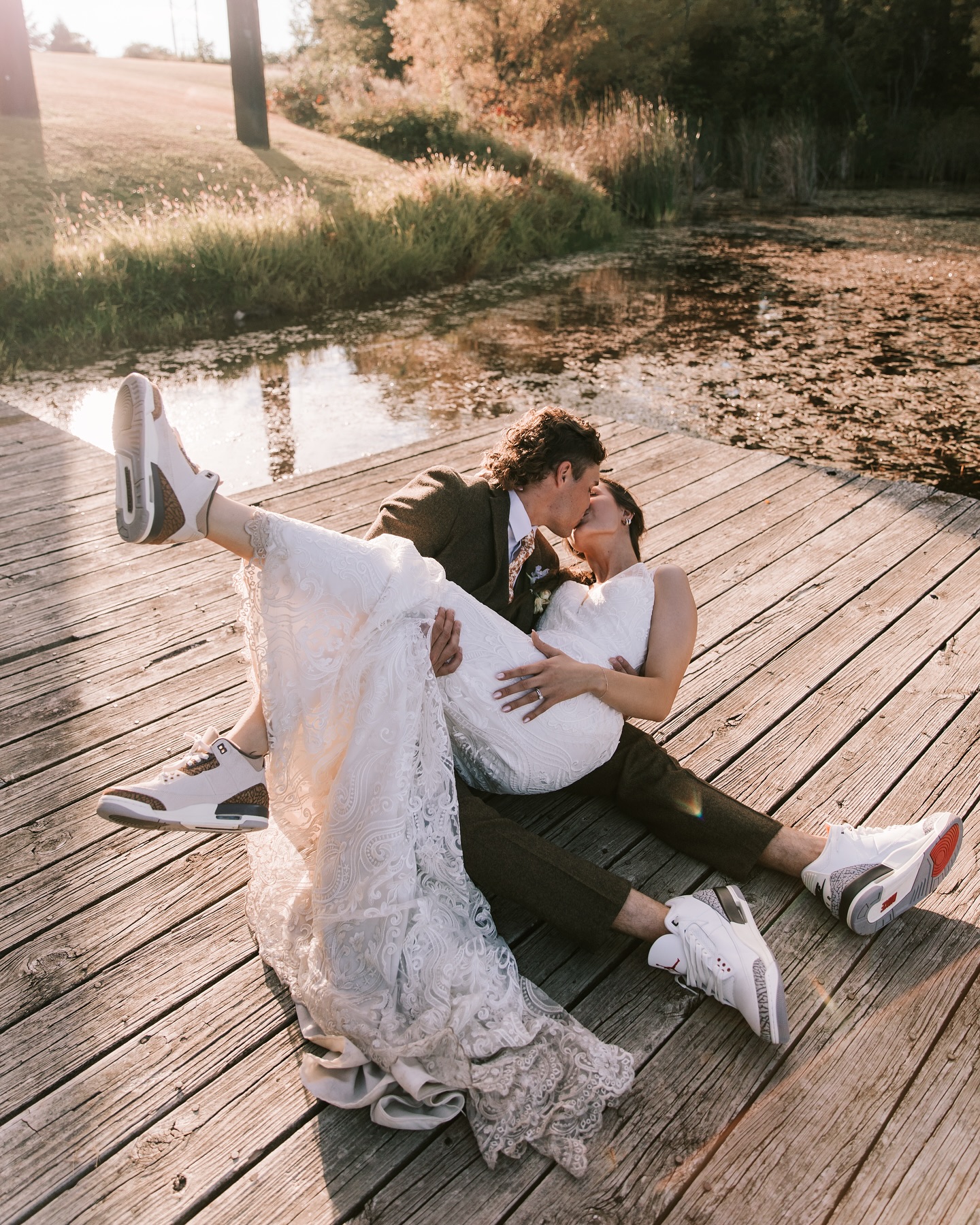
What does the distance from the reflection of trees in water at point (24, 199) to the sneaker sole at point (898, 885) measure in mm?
7225

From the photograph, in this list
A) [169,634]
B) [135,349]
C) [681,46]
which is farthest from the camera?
[681,46]

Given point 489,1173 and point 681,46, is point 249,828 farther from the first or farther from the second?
point 681,46

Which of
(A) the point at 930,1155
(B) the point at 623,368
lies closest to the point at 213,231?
(B) the point at 623,368

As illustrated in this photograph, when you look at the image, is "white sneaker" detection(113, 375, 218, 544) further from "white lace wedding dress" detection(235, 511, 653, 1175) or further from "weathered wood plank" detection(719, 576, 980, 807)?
"weathered wood plank" detection(719, 576, 980, 807)

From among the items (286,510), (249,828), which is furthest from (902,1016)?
(286,510)

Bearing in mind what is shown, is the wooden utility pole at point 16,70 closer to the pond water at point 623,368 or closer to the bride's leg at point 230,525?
the pond water at point 623,368

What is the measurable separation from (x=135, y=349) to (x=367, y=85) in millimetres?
14915

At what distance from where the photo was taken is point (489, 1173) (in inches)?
49.8

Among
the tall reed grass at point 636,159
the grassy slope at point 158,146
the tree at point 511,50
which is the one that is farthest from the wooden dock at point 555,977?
the tree at point 511,50

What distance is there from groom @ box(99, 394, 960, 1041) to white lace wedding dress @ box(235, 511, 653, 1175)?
10cm

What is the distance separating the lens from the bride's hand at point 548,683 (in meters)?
1.72

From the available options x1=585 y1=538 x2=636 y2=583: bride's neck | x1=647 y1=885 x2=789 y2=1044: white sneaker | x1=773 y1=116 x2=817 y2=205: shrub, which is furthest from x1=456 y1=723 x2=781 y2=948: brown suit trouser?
x1=773 y1=116 x2=817 y2=205: shrub

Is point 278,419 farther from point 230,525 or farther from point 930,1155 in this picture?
point 930,1155

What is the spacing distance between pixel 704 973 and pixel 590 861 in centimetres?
→ 34
